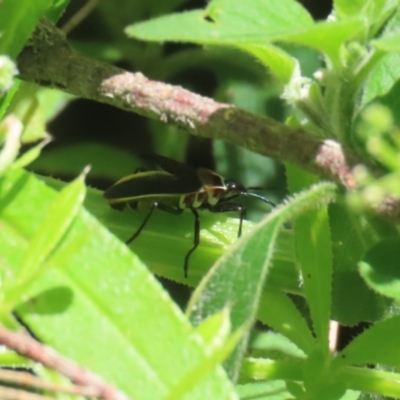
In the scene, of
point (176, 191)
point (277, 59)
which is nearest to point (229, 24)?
point (277, 59)

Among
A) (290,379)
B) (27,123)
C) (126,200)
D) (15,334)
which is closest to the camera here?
(15,334)

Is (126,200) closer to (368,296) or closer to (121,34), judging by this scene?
(368,296)

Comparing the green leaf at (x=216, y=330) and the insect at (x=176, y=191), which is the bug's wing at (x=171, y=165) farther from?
the green leaf at (x=216, y=330)

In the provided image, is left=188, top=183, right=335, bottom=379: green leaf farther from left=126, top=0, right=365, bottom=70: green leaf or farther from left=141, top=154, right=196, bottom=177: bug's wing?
left=141, top=154, right=196, bottom=177: bug's wing

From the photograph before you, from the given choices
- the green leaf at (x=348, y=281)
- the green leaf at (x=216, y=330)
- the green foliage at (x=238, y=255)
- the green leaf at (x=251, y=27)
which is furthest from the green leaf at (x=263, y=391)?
the green leaf at (x=251, y=27)

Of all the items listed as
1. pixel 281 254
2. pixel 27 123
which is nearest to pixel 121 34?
pixel 27 123

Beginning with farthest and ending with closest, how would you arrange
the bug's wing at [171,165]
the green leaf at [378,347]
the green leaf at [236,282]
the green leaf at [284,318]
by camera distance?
the bug's wing at [171,165] < the green leaf at [284,318] < the green leaf at [378,347] < the green leaf at [236,282]
